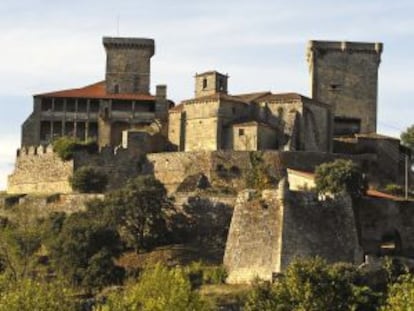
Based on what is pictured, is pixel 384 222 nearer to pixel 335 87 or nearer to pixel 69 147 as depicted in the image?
pixel 69 147

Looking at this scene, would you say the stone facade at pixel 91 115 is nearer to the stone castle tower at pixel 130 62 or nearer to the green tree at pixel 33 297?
the stone castle tower at pixel 130 62

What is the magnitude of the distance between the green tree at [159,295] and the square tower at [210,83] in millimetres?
30089

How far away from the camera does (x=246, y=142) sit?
98688mm

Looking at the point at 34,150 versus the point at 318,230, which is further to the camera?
the point at 34,150

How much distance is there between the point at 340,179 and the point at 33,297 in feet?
76.8

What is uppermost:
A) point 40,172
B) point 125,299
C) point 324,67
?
point 324,67

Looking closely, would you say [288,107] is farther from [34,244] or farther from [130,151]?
[34,244]

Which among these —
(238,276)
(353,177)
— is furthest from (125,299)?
(353,177)

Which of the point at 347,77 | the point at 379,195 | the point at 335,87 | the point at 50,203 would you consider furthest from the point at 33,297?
the point at 347,77

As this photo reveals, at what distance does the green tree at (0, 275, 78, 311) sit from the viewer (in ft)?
228

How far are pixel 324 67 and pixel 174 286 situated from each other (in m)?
41.8

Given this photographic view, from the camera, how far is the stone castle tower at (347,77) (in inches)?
4355

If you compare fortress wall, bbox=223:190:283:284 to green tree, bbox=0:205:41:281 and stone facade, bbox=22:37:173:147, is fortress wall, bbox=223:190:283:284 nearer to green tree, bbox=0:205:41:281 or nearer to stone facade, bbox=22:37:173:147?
green tree, bbox=0:205:41:281

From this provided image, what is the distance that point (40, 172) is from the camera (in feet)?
338
